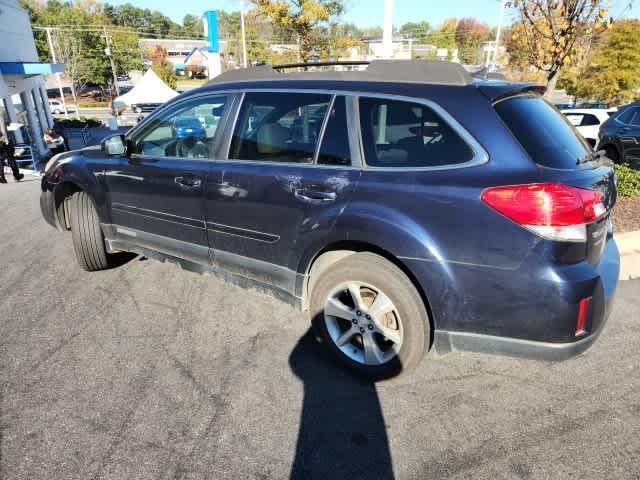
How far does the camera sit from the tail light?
2148 millimetres

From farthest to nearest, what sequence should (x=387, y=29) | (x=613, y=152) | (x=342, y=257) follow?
1. (x=613, y=152)
2. (x=387, y=29)
3. (x=342, y=257)

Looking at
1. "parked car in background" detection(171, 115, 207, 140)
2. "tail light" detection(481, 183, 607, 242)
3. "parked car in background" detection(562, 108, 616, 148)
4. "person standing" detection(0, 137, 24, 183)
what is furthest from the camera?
"parked car in background" detection(562, 108, 616, 148)

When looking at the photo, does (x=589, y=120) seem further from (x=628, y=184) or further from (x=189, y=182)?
(x=189, y=182)

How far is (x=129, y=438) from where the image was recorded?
2.41 meters

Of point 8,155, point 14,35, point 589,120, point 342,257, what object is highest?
point 14,35

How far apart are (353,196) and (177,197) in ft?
5.18

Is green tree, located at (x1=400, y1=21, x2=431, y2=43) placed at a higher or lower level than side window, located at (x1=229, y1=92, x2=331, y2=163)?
higher

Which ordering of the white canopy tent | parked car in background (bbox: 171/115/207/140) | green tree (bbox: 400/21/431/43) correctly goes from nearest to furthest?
1. parked car in background (bbox: 171/115/207/140)
2. the white canopy tent
3. green tree (bbox: 400/21/431/43)

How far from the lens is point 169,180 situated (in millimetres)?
3535

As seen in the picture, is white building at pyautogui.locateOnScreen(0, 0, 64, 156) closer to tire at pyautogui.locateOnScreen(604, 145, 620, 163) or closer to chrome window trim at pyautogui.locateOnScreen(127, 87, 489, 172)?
chrome window trim at pyautogui.locateOnScreen(127, 87, 489, 172)

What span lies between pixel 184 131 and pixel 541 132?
2.65m

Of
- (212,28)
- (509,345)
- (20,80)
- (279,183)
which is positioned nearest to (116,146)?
(279,183)

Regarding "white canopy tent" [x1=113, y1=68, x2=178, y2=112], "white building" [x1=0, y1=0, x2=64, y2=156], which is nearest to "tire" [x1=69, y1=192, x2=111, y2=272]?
"white building" [x1=0, y1=0, x2=64, y2=156]

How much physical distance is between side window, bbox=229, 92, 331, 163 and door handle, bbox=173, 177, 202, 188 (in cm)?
34
